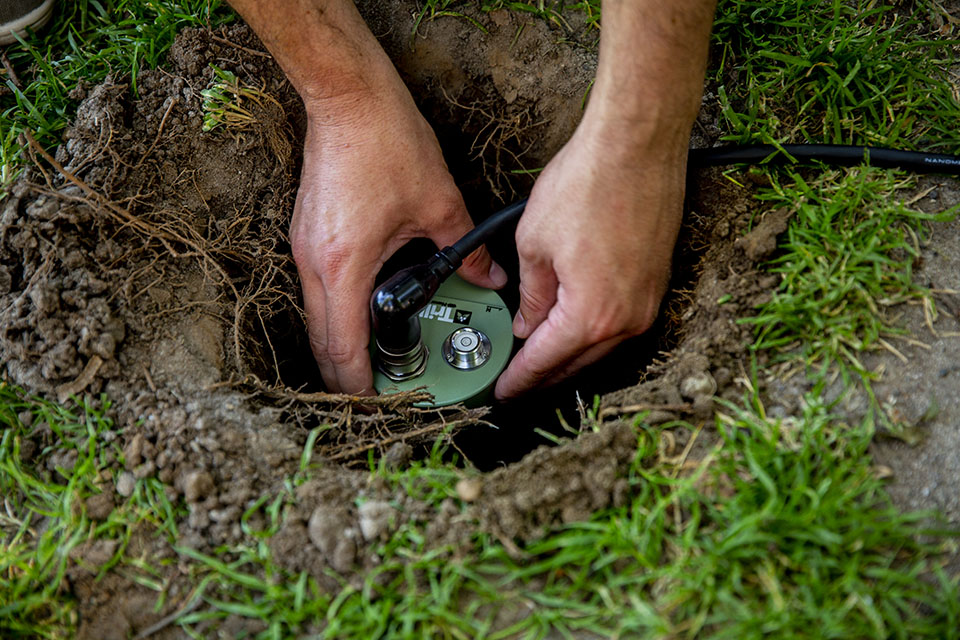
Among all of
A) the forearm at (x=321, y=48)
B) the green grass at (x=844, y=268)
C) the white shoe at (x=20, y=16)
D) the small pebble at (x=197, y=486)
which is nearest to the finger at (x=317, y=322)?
the forearm at (x=321, y=48)

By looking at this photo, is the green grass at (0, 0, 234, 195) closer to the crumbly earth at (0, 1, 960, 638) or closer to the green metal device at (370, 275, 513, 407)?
the crumbly earth at (0, 1, 960, 638)

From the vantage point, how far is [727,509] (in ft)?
3.75

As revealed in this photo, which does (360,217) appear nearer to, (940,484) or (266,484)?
(266,484)

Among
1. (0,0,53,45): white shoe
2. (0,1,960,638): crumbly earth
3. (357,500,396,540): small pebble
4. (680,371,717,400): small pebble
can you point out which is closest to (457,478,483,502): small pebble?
(0,1,960,638): crumbly earth

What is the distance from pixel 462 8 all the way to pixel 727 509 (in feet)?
4.57

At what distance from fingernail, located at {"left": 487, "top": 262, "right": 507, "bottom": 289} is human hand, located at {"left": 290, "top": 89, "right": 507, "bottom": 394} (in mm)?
159

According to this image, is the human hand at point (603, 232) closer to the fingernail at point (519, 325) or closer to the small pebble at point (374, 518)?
the fingernail at point (519, 325)

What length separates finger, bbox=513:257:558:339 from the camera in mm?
1562

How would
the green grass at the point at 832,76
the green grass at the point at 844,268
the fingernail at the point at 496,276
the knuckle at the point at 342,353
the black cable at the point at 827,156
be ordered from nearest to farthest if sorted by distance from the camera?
the green grass at the point at 844,268
the black cable at the point at 827,156
the green grass at the point at 832,76
the knuckle at the point at 342,353
the fingernail at the point at 496,276

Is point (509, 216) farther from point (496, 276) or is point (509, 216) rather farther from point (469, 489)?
point (469, 489)

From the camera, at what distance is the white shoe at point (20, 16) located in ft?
6.31

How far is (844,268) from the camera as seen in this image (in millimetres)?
1373

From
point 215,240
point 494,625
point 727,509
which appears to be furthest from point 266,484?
point 727,509

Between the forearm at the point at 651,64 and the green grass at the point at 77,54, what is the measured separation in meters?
1.02
